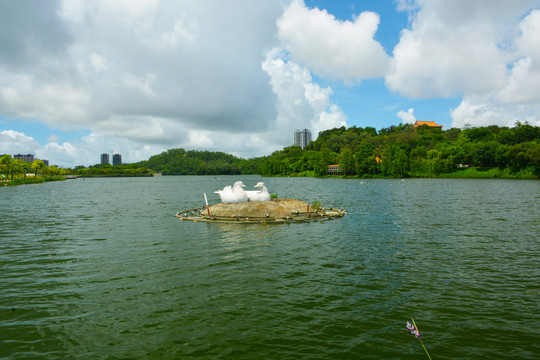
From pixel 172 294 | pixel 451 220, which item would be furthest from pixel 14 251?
pixel 451 220

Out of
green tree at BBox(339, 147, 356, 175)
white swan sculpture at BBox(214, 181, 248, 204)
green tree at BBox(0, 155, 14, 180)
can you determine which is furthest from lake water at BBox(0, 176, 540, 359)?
green tree at BBox(339, 147, 356, 175)

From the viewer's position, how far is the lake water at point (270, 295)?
28.1 feet

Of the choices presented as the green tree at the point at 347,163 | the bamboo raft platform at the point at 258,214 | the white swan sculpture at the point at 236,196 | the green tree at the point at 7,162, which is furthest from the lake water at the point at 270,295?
the green tree at the point at 347,163

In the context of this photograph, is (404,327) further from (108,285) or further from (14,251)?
(14,251)

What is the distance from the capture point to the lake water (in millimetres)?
8578

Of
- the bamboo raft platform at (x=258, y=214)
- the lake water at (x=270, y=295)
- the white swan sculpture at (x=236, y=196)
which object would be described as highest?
the white swan sculpture at (x=236, y=196)

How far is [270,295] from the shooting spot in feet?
39.2

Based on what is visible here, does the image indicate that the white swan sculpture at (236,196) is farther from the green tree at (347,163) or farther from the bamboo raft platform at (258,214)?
the green tree at (347,163)

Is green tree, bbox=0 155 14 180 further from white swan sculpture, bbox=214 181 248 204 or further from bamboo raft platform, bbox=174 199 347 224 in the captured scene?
white swan sculpture, bbox=214 181 248 204

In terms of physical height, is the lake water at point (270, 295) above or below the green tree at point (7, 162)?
below

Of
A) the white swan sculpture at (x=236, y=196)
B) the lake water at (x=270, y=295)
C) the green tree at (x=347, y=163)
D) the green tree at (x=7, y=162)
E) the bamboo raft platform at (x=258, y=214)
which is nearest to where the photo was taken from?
the lake water at (x=270, y=295)

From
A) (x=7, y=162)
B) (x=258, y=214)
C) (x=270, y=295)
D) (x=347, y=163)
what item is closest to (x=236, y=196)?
(x=258, y=214)

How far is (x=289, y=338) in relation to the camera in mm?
8922

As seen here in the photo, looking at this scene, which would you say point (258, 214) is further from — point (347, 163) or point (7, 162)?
point (347, 163)
